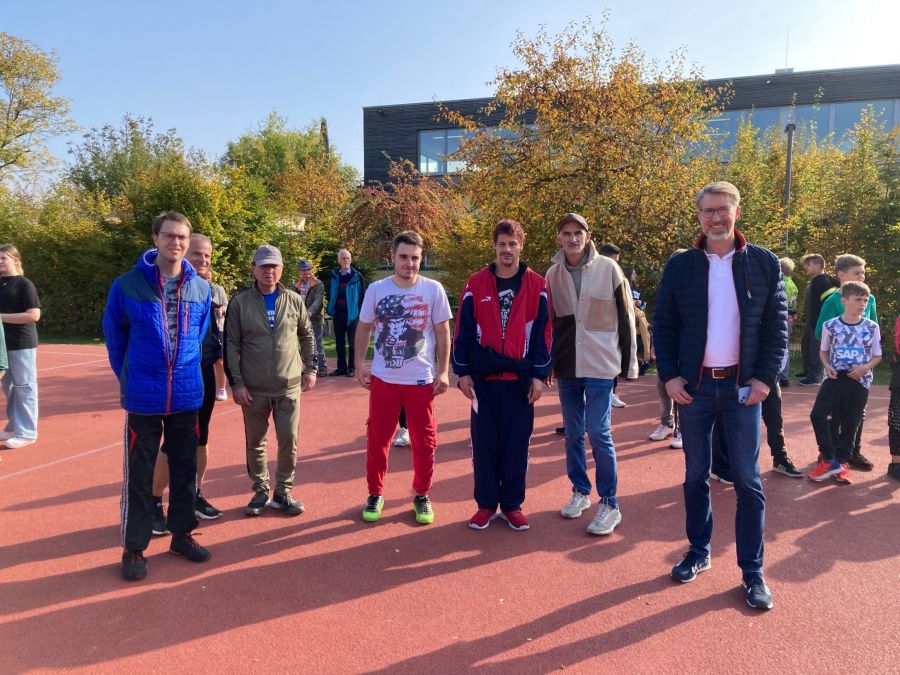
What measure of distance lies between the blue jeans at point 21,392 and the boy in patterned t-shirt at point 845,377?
7.78m

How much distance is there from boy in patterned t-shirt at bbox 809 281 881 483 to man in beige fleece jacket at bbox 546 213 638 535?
2.25 metres

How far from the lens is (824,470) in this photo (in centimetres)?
535

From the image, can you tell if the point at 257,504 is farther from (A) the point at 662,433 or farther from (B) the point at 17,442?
(A) the point at 662,433

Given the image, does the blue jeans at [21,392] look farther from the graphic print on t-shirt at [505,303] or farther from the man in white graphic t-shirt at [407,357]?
the graphic print on t-shirt at [505,303]

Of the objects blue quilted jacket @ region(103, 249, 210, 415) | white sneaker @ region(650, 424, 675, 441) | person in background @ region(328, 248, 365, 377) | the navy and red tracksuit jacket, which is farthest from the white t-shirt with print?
person in background @ region(328, 248, 365, 377)

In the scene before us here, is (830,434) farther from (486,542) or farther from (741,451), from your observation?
(486,542)

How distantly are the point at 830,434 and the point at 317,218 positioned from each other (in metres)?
22.6

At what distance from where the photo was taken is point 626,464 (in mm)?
5895

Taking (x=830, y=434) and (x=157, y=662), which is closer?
(x=157, y=662)

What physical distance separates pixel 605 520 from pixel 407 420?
1.57m

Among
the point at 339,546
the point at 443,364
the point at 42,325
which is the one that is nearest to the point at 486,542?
the point at 339,546

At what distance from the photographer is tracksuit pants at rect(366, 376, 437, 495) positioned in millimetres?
4438

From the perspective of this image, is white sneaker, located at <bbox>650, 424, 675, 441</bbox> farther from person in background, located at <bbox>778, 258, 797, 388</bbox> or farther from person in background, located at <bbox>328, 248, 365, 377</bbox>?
person in background, located at <bbox>328, 248, 365, 377</bbox>

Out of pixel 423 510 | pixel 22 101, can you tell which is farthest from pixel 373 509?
pixel 22 101
